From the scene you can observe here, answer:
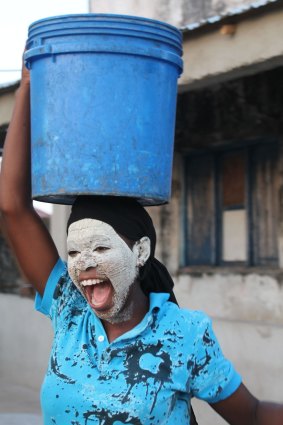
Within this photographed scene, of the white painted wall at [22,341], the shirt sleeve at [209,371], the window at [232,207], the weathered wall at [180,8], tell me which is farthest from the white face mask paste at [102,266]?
the weathered wall at [180,8]

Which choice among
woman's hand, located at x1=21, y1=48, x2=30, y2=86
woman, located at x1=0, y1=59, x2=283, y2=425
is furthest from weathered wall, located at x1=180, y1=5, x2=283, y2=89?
woman, located at x1=0, y1=59, x2=283, y2=425

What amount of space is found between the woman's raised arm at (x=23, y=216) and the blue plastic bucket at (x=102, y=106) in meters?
0.17

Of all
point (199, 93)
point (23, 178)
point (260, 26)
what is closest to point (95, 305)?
point (23, 178)

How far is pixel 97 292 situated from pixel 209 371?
361 millimetres

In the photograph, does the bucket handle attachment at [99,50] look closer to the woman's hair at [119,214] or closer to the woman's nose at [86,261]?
the woman's hair at [119,214]

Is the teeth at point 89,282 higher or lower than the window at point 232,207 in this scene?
lower

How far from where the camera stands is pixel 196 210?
773 centimetres

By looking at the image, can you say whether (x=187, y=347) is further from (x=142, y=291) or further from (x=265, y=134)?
(x=265, y=134)

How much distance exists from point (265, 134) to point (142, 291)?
4503 millimetres

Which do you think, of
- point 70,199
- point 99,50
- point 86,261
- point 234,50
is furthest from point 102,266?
point 234,50

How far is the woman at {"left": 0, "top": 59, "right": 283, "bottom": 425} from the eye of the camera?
7.56 ft

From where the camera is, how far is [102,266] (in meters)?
2.38

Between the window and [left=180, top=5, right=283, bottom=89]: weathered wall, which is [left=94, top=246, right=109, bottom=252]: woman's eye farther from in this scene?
the window

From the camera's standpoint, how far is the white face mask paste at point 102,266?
2.38m
